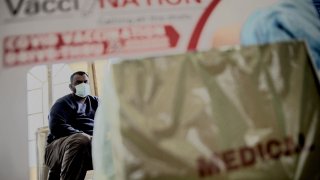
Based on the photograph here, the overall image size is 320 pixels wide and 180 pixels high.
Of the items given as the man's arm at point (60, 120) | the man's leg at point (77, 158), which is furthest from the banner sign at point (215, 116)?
the man's arm at point (60, 120)

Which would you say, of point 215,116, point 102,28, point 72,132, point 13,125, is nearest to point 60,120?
point 72,132

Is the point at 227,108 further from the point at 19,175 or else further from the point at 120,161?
the point at 19,175

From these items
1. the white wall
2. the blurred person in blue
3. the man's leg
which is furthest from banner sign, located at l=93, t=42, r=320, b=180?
the man's leg

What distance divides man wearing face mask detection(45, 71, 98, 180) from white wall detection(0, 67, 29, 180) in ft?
1.17

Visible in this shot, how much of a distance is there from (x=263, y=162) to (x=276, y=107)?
0.14 meters

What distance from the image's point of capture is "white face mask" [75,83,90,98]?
155 centimetres

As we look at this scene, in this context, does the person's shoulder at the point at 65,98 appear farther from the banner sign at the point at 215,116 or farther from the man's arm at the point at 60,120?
the banner sign at the point at 215,116

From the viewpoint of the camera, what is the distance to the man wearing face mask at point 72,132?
1473mm

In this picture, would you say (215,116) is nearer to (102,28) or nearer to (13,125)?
(102,28)

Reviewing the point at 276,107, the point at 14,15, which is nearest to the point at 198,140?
the point at 276,107

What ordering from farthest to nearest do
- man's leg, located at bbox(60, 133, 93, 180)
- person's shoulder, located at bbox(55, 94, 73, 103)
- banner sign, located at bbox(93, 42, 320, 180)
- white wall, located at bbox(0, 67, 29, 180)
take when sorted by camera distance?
person's shoulder, located at bbox(55, 94, 73, 103) → man's leg, located at bbox(60, 133, 93, 180) → white wall, located at bbox(0, 67, 29, 180) → banner sign, located at bbox(93, 42, 320, 180)

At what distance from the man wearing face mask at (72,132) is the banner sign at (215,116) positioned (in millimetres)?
673

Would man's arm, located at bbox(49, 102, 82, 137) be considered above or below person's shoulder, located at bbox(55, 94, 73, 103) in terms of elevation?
below

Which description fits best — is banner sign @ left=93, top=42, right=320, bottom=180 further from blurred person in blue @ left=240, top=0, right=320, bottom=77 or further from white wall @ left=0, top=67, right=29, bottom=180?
white wall @ left=0, top=67, right=29, bottom=180
